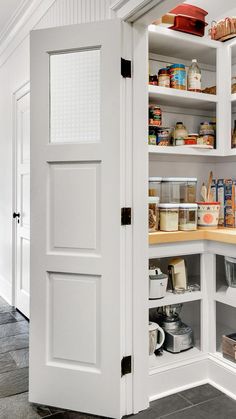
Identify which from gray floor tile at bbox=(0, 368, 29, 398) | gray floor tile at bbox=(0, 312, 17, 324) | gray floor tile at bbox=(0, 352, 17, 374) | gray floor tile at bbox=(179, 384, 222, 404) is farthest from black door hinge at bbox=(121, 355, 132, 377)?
gray floor tile at bbox=(0, 312, 17, 324)

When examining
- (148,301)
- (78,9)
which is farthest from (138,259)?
(78,9)

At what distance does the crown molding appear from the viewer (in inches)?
118

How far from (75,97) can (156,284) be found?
1.15 m

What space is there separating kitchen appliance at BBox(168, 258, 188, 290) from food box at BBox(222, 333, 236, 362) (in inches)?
15.3

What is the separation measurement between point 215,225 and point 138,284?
74 centimetres

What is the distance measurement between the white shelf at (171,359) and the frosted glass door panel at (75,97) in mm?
1341

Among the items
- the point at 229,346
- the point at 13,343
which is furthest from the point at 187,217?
the point at 13,343

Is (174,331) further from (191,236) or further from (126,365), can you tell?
(191,236)

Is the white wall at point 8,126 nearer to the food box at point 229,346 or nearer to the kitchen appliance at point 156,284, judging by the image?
the kitchen appliance at point 156,284

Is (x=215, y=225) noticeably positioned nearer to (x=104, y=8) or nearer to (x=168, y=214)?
(x=168, y=214)

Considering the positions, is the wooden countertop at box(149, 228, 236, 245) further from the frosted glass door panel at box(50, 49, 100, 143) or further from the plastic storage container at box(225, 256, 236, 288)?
the frosted glass door panel at box(50, 49, 100, 143)

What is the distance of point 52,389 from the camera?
2.07m

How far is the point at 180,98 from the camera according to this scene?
2400 millimetres

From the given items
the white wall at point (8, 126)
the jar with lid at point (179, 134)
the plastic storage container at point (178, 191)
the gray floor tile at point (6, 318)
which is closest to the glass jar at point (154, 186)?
the plastic storage container at point (178, 191)
